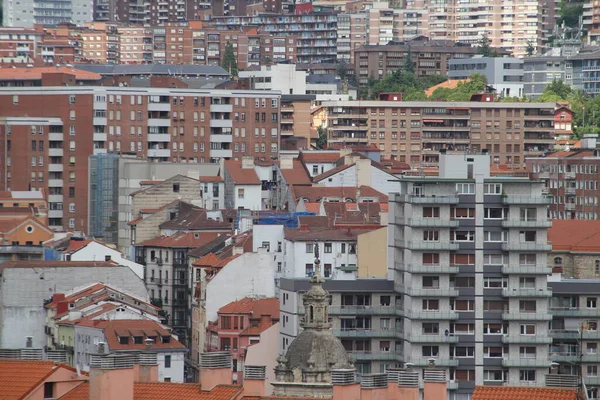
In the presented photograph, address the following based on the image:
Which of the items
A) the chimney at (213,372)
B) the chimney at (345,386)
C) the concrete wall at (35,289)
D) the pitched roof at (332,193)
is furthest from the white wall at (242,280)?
the chimney at (345,386)

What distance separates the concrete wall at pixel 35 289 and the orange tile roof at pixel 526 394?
77560 mm

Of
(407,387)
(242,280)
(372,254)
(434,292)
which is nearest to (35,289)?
(242,280)

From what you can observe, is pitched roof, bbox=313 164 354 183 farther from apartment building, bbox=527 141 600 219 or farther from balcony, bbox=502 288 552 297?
balcony, bbox=502 288 552 297

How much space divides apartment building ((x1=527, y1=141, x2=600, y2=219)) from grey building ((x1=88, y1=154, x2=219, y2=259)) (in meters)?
27.6

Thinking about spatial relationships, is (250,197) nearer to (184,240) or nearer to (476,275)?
(184,240)

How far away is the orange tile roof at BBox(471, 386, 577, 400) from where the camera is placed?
183ft

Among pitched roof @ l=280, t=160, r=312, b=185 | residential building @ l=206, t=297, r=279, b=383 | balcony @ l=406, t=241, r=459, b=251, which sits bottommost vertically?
residential building @ l=206, t=297, r=279, b=383

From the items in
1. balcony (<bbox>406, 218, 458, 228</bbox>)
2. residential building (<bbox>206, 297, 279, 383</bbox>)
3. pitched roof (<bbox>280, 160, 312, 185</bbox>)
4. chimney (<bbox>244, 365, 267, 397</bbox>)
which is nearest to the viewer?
chimney (<bbox>244, 365, 267, 397</bbox>)

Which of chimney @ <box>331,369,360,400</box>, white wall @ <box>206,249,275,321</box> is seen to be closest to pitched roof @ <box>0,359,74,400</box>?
chimney @ <box>331,369,360,400</box>

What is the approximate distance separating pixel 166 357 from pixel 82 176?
77999 mm

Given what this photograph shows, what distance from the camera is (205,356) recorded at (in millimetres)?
60750

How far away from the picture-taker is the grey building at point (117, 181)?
599 feet

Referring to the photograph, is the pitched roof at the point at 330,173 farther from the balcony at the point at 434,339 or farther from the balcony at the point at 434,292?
the balcony at the point at 434,339

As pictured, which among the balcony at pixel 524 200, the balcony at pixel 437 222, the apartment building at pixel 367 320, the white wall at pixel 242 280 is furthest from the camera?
the white wall at pixel 242 280
